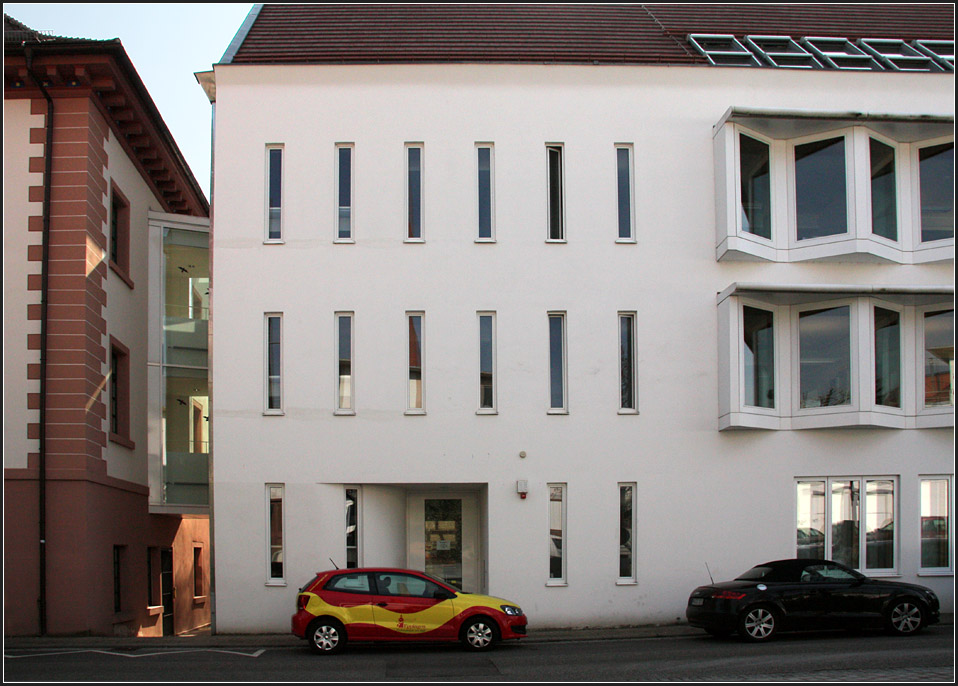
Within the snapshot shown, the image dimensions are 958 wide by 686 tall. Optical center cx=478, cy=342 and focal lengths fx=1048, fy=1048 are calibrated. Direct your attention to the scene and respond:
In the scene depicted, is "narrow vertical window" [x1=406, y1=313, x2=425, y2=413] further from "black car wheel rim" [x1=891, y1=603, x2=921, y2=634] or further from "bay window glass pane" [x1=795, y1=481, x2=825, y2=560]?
"black car wheel rim" [x1=891, y1=603, x2=921, y2=634]

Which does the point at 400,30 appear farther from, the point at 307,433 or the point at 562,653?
the point at 562,653

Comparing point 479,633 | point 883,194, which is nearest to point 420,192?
point 479,633

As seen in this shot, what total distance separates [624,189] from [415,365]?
216 inches

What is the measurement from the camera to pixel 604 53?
883 inches

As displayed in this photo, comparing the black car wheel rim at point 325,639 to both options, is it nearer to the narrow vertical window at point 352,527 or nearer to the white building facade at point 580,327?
the white building facade at point 580,327

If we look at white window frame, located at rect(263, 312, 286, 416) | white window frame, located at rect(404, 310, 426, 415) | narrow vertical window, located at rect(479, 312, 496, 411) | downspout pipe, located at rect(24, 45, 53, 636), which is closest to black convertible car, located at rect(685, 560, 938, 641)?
narrow vertical window, located at rect(479, 312, 496, 411)

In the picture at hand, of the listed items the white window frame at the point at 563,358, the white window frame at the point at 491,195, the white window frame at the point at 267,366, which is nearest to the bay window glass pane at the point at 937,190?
the white window frame at the point at 563,358

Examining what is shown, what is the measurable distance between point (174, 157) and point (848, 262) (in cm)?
1559

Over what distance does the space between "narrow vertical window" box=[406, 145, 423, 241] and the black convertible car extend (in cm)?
867

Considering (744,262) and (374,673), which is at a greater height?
(744,262)

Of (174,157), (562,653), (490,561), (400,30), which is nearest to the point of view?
(562,653)

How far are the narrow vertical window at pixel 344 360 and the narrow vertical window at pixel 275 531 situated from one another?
2.00m

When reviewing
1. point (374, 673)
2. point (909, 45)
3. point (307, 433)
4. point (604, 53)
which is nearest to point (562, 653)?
point (374, 673)

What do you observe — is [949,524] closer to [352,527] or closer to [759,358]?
[759,358]
